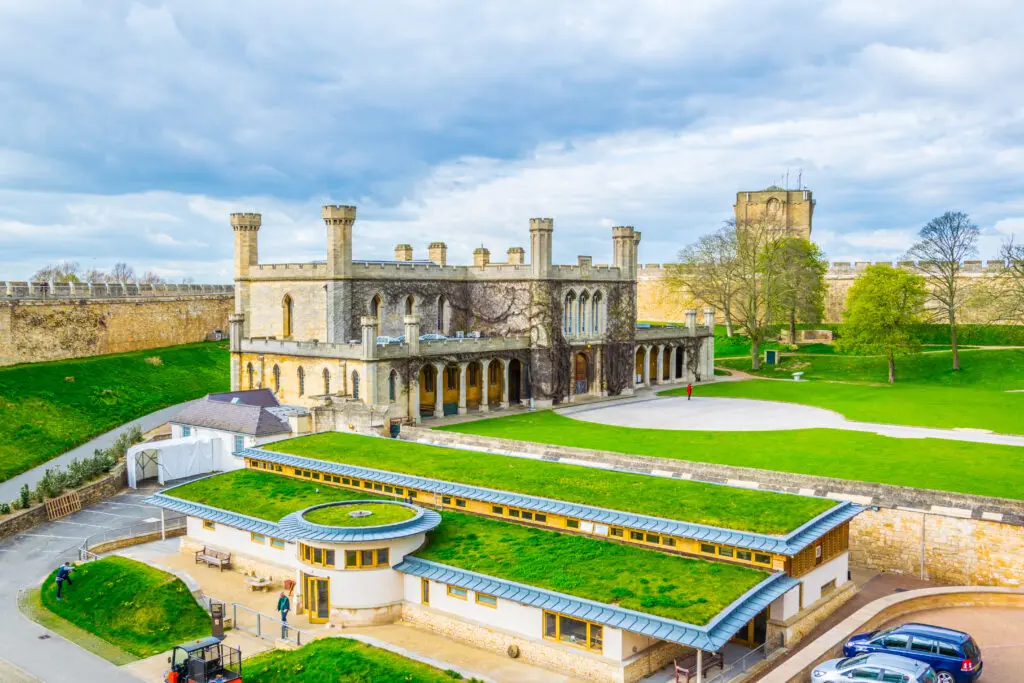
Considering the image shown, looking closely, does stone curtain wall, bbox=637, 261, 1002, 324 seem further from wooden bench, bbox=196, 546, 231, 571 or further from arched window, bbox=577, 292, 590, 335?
wooden bench, bbox=196, 546, 231, 571

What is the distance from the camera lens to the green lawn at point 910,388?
38.3 m

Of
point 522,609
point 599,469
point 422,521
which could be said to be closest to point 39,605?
point 422,521

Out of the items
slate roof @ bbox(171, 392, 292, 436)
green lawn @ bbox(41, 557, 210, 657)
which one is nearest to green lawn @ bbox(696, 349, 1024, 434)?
slate roof @ bbox(171, 392, 292, 436)

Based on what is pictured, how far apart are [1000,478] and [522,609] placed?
16.3 meters

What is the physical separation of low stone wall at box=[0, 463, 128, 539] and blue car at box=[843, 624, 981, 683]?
84.1ft

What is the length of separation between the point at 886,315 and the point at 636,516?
37.7 meters

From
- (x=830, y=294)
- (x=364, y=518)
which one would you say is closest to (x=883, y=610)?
(x=364, y=518)

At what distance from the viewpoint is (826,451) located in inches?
1200

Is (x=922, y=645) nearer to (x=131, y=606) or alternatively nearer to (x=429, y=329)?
(x=131, y=606)

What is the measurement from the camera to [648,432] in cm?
3559

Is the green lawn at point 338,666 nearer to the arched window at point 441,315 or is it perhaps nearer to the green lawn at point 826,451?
the green lawn at point 826,451

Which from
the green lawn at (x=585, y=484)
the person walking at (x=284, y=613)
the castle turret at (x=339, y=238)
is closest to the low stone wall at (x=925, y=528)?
the green lawn at (x=585, y=484)

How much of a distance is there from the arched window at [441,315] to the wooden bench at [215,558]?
24.0 meters

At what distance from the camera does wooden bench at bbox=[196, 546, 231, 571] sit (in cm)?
2427
